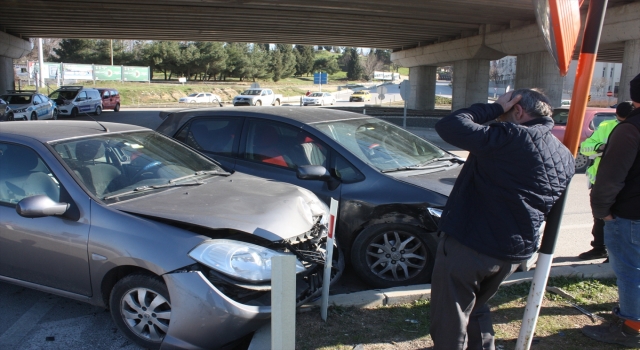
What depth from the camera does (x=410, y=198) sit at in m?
4.27

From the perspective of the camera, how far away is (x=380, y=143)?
17.0 feet

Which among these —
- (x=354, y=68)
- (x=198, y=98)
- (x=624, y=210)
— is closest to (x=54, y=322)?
(x=624, y=210)

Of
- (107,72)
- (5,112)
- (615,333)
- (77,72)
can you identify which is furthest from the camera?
(107,72)

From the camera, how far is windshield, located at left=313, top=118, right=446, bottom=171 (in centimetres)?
486

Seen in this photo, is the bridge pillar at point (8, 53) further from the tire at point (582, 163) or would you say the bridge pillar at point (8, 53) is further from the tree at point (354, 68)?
the tree at point (354, 68)

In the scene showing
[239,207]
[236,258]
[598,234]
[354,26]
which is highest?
[354,26]

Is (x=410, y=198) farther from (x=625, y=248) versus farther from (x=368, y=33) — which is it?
(x=368, y=33)

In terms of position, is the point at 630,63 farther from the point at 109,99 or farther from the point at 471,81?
the point at 109,99

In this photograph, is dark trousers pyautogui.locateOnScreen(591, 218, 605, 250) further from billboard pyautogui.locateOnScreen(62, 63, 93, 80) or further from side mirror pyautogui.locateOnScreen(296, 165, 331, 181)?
billboard pyautogui.locateOnScreen(62, 63, 93, 80)

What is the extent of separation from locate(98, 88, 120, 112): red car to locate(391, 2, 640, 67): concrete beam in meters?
22.4

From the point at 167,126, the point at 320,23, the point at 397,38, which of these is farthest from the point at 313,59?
the point at 167,126

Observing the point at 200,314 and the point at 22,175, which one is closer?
the point at 200,314

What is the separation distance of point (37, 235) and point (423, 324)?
283cm

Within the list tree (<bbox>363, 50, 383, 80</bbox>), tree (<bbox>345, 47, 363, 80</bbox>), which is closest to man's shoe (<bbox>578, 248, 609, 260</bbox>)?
tree (<bbox>345, 47, 363, 80</bbox>)
